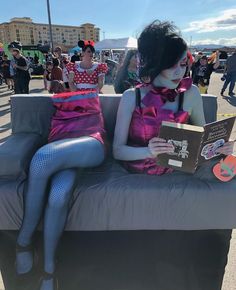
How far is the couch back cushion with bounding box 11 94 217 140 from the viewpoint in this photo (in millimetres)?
2291

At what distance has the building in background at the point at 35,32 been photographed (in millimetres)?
92250

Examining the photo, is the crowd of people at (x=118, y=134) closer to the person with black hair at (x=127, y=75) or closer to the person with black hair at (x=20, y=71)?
the person with black hair at (x=127, y=75)

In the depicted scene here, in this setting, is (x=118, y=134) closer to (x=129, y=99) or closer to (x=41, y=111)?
(x=129, y=99)

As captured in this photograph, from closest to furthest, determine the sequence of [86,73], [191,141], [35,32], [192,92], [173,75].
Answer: [191,141] < [173,75] < [192,92] < [86,73] < [35,32]

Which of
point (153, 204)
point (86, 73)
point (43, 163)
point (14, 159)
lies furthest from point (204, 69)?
point (43, 163)

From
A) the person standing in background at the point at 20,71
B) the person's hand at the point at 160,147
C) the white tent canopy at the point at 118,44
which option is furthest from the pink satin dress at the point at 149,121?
the white tent canopy at the point at 118,44

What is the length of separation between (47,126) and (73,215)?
0.99 metres

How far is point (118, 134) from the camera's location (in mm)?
1714

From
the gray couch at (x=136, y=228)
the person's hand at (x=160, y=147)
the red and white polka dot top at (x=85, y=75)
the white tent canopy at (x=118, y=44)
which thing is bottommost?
the gray couch at (x=136, y=228)

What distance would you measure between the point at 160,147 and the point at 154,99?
1.30 feet

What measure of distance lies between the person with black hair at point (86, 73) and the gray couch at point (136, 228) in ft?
7.08

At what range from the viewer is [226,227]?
164cm

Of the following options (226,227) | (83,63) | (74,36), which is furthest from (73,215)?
(74,36)

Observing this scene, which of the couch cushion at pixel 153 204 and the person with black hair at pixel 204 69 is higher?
the person with black hair at pixel 204 69
